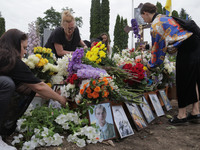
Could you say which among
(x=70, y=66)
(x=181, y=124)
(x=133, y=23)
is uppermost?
(x=133, y=23)

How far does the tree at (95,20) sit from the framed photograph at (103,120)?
1808 cm

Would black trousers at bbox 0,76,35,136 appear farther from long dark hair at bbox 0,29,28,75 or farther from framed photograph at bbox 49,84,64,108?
framed photograph at bbox 49,84,64,108

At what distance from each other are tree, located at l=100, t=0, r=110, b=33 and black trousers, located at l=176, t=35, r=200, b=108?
17.7m

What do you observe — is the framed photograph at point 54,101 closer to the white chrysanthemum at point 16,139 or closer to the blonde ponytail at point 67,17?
the white chrysanthemum at point 16,139

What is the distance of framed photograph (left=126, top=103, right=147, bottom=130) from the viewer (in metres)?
2.43

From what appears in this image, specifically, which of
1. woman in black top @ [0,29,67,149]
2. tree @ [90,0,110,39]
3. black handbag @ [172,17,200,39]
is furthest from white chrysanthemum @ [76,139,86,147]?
tree @ [90,0,110,39]

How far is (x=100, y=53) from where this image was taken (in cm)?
249

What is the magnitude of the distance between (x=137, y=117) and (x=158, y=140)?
43 cm

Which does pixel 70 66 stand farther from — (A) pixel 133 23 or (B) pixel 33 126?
(A) pixel 133 23

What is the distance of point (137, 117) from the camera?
99.6 inches

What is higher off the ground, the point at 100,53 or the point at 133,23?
the point at 133,23

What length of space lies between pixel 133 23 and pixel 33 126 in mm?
2408

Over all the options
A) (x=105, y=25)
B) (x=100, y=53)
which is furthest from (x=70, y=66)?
(x=105, y=25)

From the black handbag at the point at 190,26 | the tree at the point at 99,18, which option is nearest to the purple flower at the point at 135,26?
the black handbag at the point at 190,26
